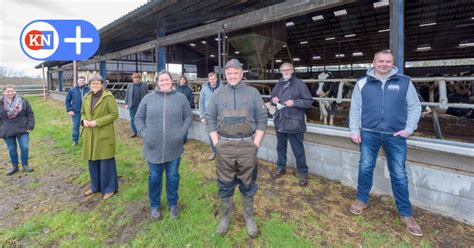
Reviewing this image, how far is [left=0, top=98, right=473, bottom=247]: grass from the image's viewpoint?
7.65 feet

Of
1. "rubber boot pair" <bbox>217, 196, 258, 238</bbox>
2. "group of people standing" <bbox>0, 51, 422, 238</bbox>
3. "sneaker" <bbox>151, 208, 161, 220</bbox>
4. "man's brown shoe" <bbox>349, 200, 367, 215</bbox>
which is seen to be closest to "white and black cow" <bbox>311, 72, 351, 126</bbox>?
"group of people standing" <bbox>0, 51, 422, 238</bbox>

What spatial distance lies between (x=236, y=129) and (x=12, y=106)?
401 centimetres

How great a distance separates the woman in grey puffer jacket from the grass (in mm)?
517

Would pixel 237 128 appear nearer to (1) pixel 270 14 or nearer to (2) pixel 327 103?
(1) pixel 270 14

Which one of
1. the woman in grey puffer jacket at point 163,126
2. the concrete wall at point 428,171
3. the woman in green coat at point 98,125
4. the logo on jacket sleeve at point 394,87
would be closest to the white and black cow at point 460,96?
the concrete wall at point 428,171

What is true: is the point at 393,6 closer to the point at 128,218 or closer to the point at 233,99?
the point at 233,99

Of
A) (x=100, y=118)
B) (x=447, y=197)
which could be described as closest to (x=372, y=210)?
(x=447, y=197)

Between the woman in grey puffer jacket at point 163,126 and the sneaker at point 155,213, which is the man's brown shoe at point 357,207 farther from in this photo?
the sneaker at point 155,213

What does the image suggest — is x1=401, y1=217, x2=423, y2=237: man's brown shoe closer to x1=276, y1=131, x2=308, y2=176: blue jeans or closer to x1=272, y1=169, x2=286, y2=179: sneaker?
x1=276, y1=131, x2=308, y2=176: blue jeans

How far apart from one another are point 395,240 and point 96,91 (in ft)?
11.7

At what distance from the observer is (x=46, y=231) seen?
8.72 feet

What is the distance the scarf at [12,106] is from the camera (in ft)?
13.1

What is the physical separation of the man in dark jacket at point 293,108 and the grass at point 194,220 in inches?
18.6

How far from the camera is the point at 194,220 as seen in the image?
266 centimetres
